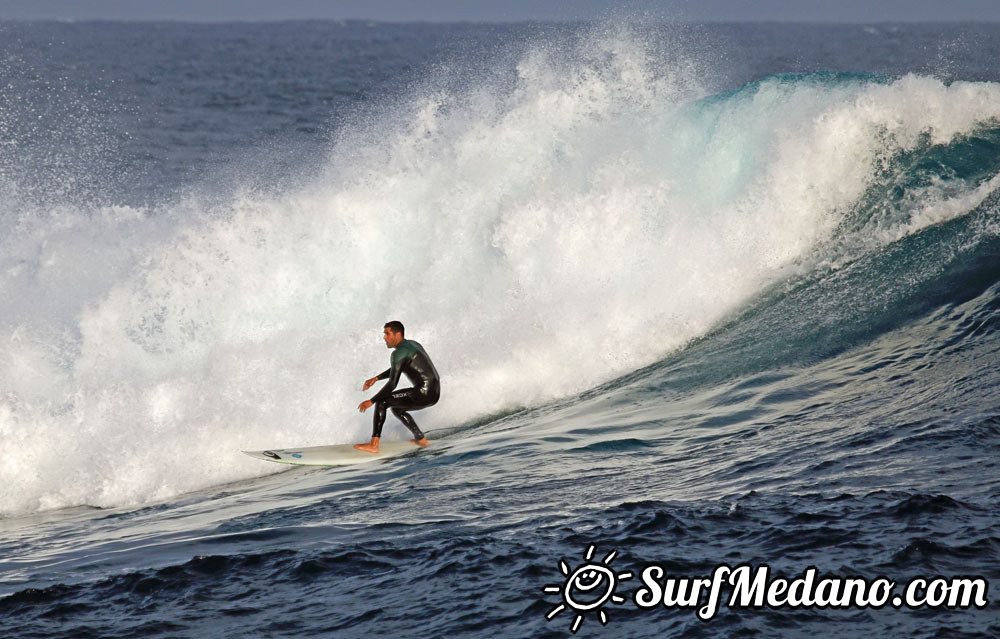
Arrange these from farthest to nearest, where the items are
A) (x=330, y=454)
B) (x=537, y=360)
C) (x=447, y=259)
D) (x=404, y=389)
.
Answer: (x=447, y=259) → (x=537, y=360) → (x=404, y=389) → (x=330, y=454)

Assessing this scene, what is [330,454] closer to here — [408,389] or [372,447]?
[372,447]

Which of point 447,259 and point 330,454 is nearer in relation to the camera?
point 330,454

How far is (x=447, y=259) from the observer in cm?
1443

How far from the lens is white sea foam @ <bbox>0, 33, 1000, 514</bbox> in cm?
1186

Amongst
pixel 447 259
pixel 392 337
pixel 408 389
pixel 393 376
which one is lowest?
pixel 408 389

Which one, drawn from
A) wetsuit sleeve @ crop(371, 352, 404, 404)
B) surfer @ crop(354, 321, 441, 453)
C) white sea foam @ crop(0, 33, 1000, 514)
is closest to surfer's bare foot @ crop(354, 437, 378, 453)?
surfer @ crop(354, 321, 441, 453)

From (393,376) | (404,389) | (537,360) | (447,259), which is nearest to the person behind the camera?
(393,376)

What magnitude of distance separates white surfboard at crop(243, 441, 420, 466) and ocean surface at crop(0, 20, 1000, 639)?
17cm

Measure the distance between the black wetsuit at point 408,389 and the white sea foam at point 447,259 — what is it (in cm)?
85

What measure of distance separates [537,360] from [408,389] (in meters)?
2.14

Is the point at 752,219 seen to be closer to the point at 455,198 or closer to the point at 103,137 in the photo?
the point at 455,198

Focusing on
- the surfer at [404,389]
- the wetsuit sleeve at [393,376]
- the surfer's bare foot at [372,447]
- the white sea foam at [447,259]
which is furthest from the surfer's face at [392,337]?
the white sea foam at [447,259]

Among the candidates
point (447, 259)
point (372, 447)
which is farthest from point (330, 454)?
point (447, 259)

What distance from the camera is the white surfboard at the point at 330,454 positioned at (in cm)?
1063
